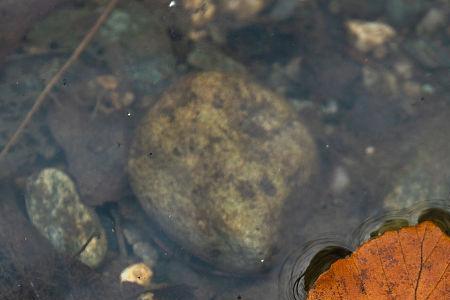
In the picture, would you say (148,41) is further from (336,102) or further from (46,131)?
(336,102)

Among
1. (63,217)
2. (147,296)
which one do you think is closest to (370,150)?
(147,296)

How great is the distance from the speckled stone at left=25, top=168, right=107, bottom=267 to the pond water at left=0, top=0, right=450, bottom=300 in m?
0.01

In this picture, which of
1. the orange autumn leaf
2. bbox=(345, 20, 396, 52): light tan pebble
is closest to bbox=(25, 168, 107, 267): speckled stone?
the orange autumn leaf

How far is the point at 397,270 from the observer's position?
2.41 metres

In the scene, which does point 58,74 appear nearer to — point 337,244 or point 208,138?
point 208,138

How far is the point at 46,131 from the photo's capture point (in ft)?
12.0

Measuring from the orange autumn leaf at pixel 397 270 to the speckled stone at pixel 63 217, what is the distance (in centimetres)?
182

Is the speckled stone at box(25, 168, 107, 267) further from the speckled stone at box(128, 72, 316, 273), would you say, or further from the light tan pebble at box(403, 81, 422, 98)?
the light tan pebble at box(403, 81, 422, 98)

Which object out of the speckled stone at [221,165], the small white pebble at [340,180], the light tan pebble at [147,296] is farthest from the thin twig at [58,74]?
the small white pebble at [340,180]

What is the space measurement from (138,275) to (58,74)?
1.71 m

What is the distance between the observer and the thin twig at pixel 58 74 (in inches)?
136

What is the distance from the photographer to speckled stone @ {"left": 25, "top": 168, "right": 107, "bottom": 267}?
3410 millimetres

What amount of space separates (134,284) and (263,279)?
97 cm

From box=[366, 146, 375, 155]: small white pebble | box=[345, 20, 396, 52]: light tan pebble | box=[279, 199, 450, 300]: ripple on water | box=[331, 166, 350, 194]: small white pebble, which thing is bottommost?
box=[279, 199, 450, 300]: ripple on water
